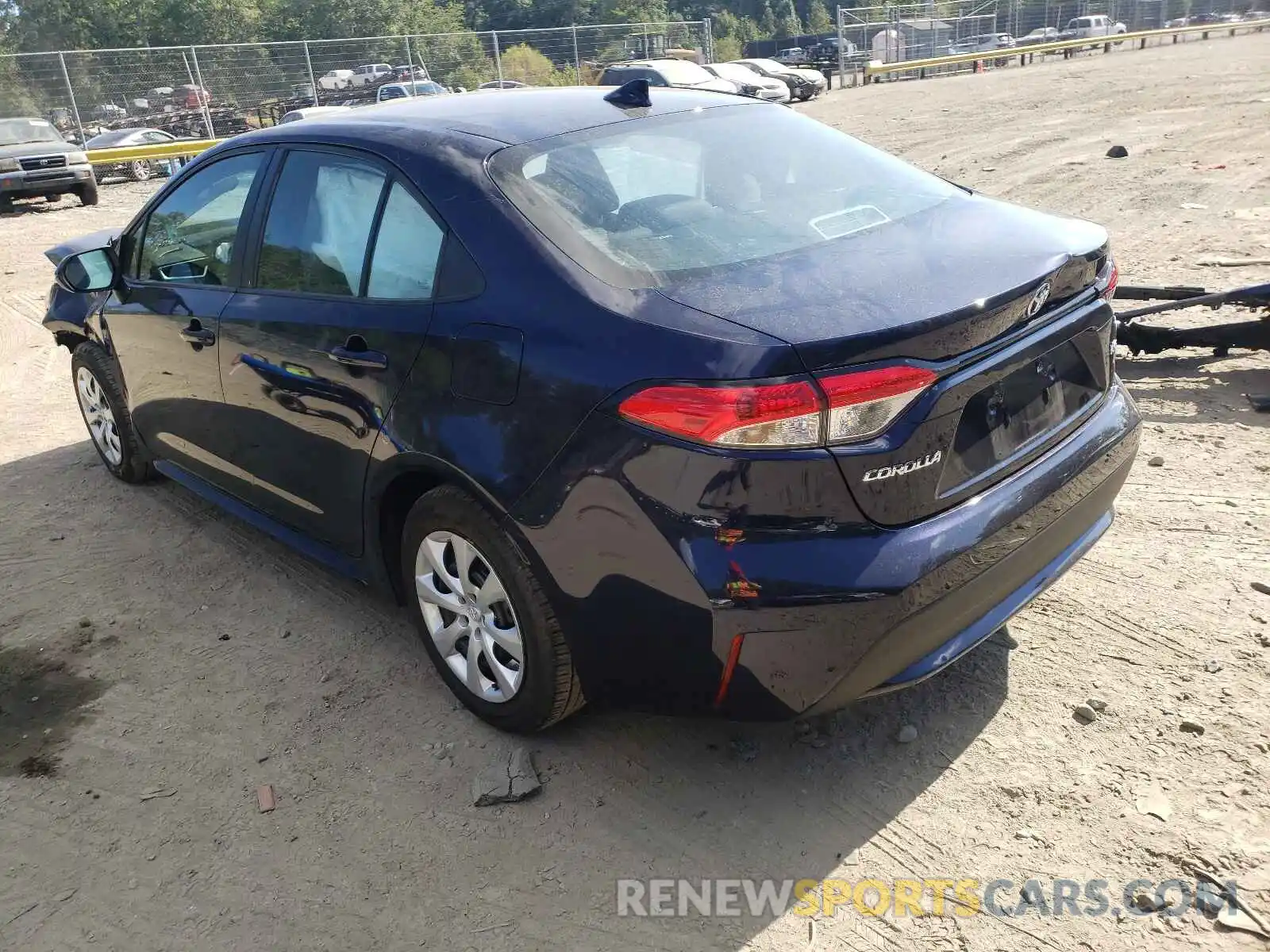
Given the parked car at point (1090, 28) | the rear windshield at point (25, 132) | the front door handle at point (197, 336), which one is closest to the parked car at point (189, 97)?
the rear windshield at point (25, 132)

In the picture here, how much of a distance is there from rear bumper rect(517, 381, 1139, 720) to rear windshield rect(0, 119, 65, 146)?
63.8ft

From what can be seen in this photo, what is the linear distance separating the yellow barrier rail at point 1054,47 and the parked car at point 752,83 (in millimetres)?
9951

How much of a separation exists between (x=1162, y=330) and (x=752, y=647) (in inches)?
152

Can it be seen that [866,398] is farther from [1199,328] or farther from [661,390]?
[1199,328]

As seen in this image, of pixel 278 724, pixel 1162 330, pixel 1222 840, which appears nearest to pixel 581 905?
pixel 278 724

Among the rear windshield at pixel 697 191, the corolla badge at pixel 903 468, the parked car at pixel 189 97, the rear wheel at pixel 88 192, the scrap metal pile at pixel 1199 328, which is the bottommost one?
the scrap metal pile at pixel 1199 328

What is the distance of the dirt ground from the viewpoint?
2432mm

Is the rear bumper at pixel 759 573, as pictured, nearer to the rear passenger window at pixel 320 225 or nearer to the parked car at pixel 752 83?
the rear passenger window at pixel 320 225

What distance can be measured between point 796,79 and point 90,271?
1224 inches

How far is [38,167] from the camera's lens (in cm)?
1703

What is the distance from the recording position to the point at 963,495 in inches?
96.1

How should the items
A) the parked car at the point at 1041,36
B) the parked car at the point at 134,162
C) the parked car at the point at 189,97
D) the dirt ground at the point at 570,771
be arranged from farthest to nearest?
the parked car at the point at 1041,36, the parked car at the point at 189,97, the parked car at the point at 134,162, the dirt ground at the point at 570,771

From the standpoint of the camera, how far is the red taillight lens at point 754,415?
220cm

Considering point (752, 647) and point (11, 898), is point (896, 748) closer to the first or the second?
point (752, 647)
